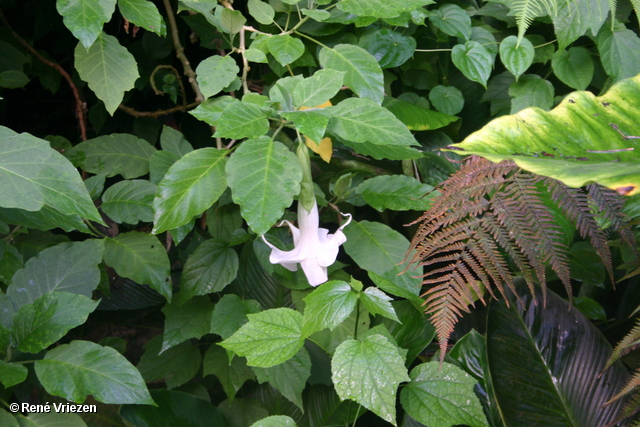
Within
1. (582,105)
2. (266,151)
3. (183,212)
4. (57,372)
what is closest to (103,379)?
(57,372)

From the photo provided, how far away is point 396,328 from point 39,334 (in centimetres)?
64

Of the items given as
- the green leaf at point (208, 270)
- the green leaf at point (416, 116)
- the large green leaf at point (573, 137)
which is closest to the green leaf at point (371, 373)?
the green leaf at point (208, 270)

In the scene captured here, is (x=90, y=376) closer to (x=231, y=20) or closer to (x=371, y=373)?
(x=371, y=373)

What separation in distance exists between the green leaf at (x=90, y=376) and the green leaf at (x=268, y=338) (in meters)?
0.15

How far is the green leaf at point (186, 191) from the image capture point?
72cm

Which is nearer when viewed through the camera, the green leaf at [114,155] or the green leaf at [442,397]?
the green leaf at [442,397]

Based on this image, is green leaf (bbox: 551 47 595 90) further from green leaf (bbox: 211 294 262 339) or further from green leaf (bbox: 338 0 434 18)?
green leaf (bbox: 211 294 262 339)

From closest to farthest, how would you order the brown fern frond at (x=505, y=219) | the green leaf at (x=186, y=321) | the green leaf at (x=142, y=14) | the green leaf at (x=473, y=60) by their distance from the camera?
the brown fern frond at (x=505, y=219), the green leaf at (x=142, y=14), the green leaf at (x=186, y=321), the green leaf at (x=473, y=60)

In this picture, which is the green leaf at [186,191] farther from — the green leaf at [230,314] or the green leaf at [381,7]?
the green leaf at [381,7]

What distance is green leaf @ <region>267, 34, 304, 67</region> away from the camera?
84cm

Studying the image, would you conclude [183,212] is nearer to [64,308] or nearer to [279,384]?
[64,308]

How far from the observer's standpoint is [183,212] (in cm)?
73

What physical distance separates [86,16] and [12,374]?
0.55 meters

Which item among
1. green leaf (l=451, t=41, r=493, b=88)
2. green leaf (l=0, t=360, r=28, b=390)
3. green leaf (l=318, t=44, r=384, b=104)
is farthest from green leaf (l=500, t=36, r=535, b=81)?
green leaf (l=0, t=360, r=28, b=390)
